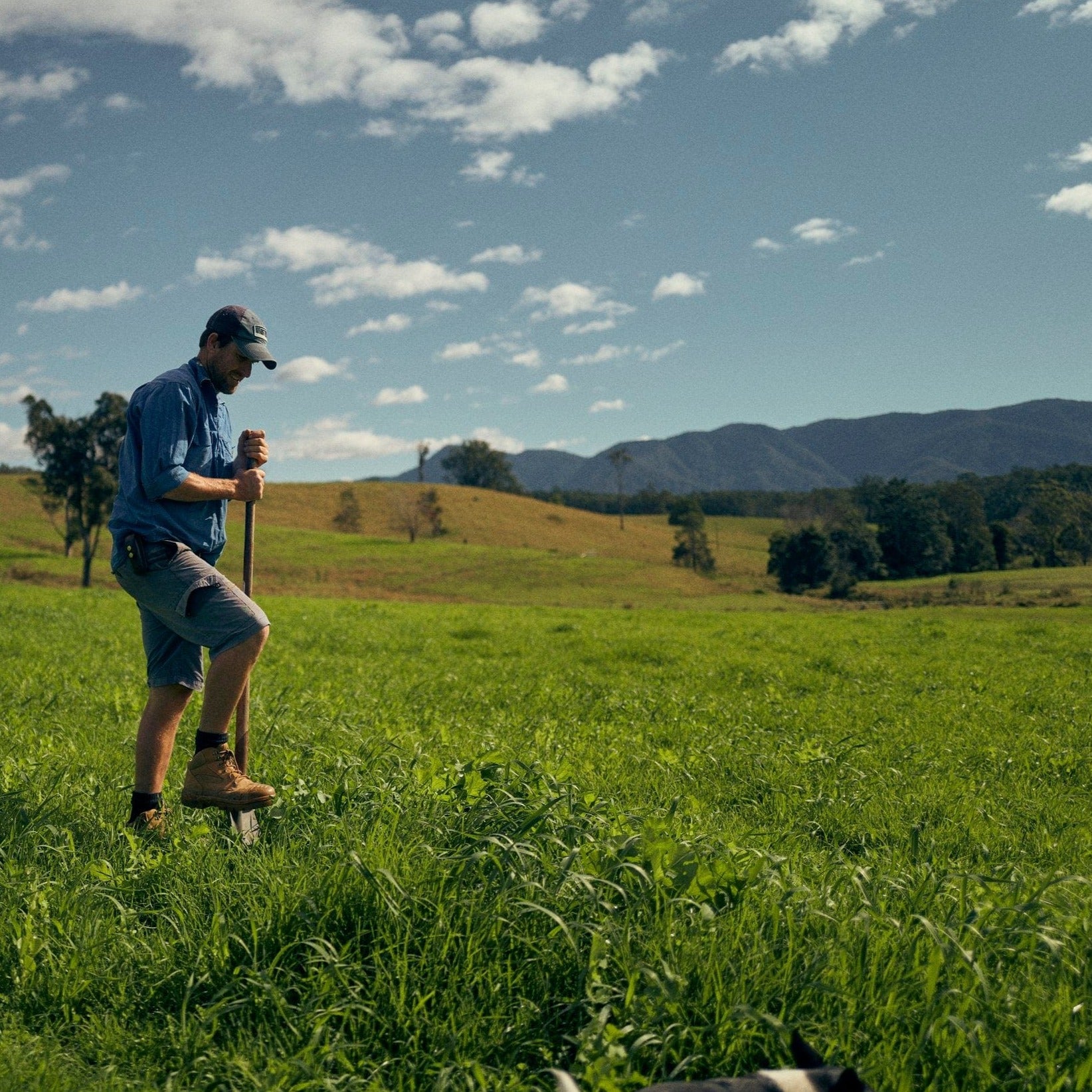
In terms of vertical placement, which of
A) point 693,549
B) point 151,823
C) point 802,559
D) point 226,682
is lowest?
point 802,559

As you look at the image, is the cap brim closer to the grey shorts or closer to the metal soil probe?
the metal soil probe

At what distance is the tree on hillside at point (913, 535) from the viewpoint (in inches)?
3425

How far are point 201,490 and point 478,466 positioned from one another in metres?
164

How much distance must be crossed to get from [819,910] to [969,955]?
1.81ft

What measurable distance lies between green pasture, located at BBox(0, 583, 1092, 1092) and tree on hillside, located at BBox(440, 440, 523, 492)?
161m

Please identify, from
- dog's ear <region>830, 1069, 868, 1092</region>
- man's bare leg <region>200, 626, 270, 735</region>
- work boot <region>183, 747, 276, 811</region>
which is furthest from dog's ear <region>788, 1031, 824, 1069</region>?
man's bare leg <region>200, 626, 270, 735</region>

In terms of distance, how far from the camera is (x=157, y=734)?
5031 millimetres

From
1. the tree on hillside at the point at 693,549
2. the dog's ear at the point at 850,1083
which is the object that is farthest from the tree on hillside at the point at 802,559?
the dog's ear at the point at 850,1083

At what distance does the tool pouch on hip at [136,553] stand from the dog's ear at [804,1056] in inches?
155

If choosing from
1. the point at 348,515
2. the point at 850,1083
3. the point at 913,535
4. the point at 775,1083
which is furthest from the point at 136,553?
the point at 348,515

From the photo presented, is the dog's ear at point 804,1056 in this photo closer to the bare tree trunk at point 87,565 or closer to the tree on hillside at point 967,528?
the bare tree trunk at point 87,565

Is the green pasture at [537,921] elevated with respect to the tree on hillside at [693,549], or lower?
elevated

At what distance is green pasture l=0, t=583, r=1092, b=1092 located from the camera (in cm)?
273

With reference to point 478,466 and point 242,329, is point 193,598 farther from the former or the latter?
point 478,466
